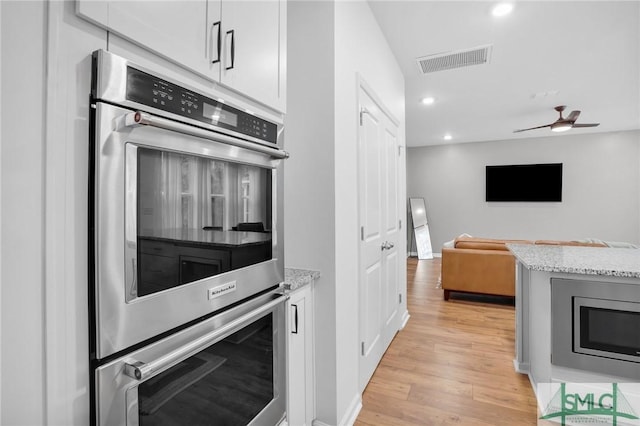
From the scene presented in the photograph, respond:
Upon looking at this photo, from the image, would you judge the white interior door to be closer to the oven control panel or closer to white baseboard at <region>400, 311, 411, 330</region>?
white baseboard at <region>400, 311, 411, 330</region>

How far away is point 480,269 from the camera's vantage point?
4125 millimetres

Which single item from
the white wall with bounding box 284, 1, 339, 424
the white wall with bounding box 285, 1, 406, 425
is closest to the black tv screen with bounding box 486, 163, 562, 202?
the white wall with bounding box 285, 1, 406, 425

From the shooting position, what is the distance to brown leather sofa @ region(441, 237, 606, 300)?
4012 millimetres

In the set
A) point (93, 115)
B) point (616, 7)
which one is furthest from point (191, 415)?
point (616, 7)

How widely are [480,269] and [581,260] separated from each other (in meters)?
2.15

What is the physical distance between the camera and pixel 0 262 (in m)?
0.54

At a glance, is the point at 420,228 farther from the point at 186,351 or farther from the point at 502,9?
the point at 186,351

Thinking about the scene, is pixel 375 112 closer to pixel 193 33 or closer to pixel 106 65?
pixel 193 33

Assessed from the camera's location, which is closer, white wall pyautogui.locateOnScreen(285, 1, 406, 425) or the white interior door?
white wall pyautogui.locateOnScreen(285, 1, 406, 425)

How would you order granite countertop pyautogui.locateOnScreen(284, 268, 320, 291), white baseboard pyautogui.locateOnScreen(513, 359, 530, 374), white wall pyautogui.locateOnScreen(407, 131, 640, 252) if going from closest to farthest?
granite countertop pyautogui.locateOnScreen(284, 268, 320, 291) → white baseboard pyautogui.locateOnScreen(513, 359, 530, 374) → white wall pyautogui.locateOnScreen(407, 131, 640, 252)

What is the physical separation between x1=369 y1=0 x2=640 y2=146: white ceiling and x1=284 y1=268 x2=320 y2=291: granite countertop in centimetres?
193

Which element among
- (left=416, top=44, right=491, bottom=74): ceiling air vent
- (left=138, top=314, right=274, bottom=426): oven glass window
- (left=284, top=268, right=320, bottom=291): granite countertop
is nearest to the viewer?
(left=138, top=314, right=274, bottom=426): oven glass window

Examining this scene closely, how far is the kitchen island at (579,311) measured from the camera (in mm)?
1789

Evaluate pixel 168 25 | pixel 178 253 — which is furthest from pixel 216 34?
pixel 178 253
